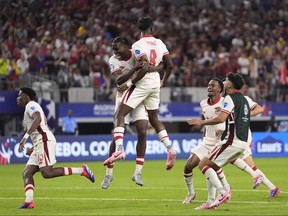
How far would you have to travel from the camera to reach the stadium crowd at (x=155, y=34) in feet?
118

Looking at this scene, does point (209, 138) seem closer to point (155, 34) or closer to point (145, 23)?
point (145, 23)

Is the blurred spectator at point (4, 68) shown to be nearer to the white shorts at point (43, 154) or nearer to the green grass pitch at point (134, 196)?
the green grass pitch at point (134, 196)

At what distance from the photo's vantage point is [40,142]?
671 inches

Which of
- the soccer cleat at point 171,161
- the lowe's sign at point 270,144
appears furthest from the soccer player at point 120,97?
the lowe's sign at point 270,144

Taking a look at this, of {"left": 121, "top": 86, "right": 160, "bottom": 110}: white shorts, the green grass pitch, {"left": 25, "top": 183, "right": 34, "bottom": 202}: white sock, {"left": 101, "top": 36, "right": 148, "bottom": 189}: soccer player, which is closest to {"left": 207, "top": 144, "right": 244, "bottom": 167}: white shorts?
the green grass pitch

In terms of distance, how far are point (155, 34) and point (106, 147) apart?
273 inches

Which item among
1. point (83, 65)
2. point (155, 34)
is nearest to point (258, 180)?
point (83, 65)

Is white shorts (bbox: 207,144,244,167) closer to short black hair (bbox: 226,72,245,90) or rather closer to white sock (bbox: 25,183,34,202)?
short black hair (bbox: 226,72,245,90)

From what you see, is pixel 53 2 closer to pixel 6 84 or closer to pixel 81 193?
pixel 6 84

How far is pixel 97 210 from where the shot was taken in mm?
15883

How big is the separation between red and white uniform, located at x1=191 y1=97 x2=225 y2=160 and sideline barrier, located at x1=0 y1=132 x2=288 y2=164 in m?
15.6

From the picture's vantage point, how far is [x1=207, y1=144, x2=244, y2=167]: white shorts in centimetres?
1587

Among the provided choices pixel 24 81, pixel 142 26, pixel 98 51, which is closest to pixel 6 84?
pixel 24 81

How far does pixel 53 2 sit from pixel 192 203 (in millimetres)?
24873
